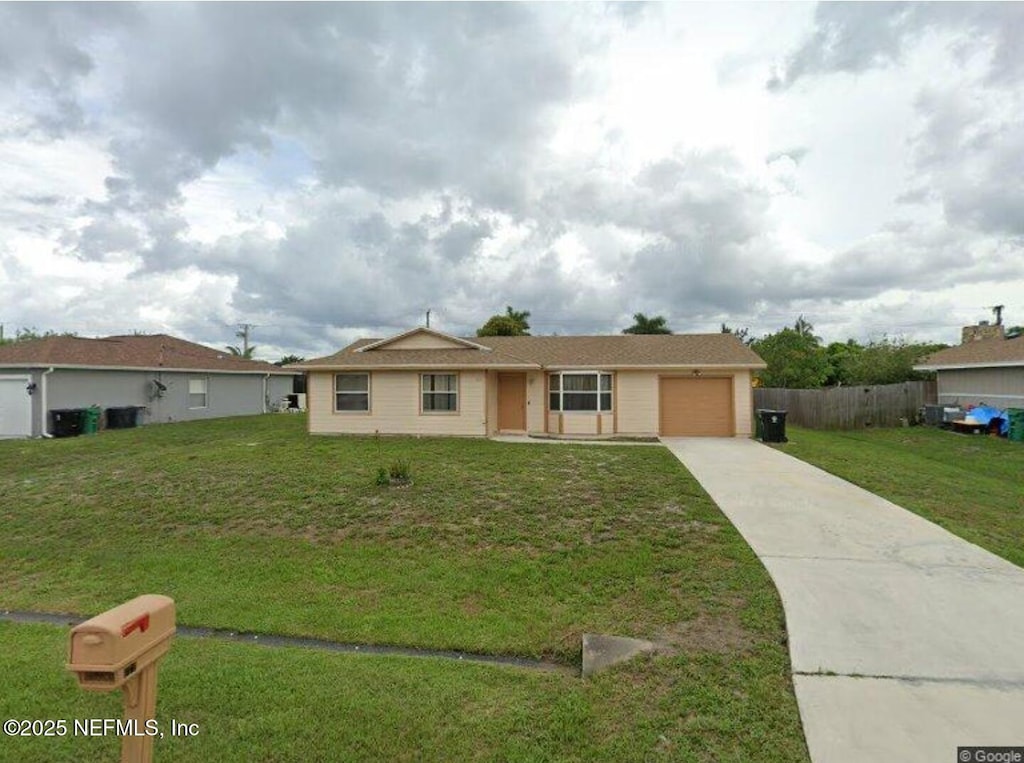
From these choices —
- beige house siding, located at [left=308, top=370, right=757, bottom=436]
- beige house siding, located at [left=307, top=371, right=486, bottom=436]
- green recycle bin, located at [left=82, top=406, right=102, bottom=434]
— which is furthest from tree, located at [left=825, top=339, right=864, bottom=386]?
green recycle bin, located at [left=82, top=406, right=102, bottom=434]

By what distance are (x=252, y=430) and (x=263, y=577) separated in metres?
15.0

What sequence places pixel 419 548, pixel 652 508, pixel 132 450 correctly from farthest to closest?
1. pixel 132 450
2. pixel 652 508
3. pixel 419 548

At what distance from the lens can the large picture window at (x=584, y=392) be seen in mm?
17781

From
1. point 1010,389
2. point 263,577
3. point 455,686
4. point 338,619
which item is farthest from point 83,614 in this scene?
point 1010,389

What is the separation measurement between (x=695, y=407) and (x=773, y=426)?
2484mm

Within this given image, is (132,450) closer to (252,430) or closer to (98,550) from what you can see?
(252,430)

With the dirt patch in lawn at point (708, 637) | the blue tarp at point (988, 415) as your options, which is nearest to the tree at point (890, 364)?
the blue tarp at point (988, 415)

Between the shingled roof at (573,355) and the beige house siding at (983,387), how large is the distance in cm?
925

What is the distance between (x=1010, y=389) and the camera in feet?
63.2

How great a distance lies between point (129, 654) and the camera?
2.09 m

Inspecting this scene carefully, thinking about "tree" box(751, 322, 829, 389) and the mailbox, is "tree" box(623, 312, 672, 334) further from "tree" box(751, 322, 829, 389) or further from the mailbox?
the mailbox

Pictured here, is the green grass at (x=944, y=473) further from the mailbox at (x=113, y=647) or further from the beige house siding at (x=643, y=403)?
the mailbox at (x=113, y=647)

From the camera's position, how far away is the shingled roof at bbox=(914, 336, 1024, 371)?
19172 millimetres

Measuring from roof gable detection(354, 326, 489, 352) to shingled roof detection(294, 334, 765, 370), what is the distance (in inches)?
5.1
